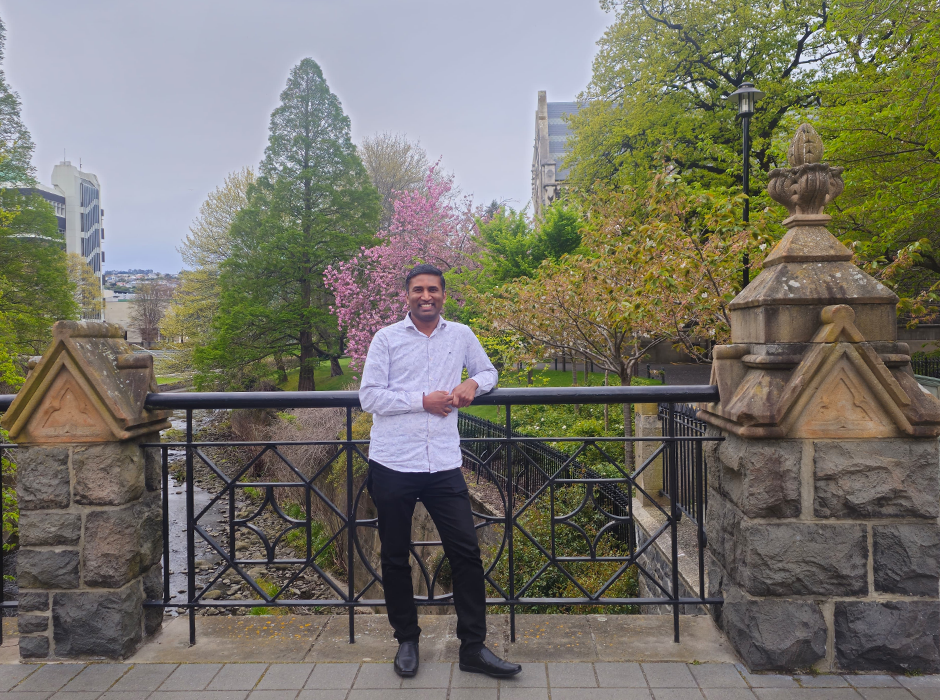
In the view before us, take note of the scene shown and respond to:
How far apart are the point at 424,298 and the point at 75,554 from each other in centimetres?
205

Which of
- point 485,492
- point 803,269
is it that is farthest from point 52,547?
point 485,492

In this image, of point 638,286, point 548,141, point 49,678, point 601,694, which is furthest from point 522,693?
point 548,141

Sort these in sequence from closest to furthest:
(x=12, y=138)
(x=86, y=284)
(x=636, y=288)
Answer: (x=636, y=288) → (x=12, y=138) → (x=86, y=284)

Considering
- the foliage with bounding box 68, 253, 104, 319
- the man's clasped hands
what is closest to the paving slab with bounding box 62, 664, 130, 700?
the man's clasped hands

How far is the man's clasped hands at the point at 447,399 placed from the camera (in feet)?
8.64

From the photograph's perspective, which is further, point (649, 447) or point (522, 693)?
point (649, 447)

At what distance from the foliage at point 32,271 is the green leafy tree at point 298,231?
588 cm

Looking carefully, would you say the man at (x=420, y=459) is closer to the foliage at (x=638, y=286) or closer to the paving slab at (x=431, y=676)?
the paving slab at (x=431, y=676)

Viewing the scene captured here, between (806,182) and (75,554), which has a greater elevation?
(806,182)

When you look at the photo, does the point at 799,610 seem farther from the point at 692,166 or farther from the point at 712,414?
the point at 692,166

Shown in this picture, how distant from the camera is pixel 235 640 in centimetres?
309

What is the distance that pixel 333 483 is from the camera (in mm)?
14664

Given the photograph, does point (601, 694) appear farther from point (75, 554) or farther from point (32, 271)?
point (32, 271)

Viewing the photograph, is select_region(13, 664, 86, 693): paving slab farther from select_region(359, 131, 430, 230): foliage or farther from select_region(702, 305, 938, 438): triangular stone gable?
select_region(359, 131, 430, 230): foliage
